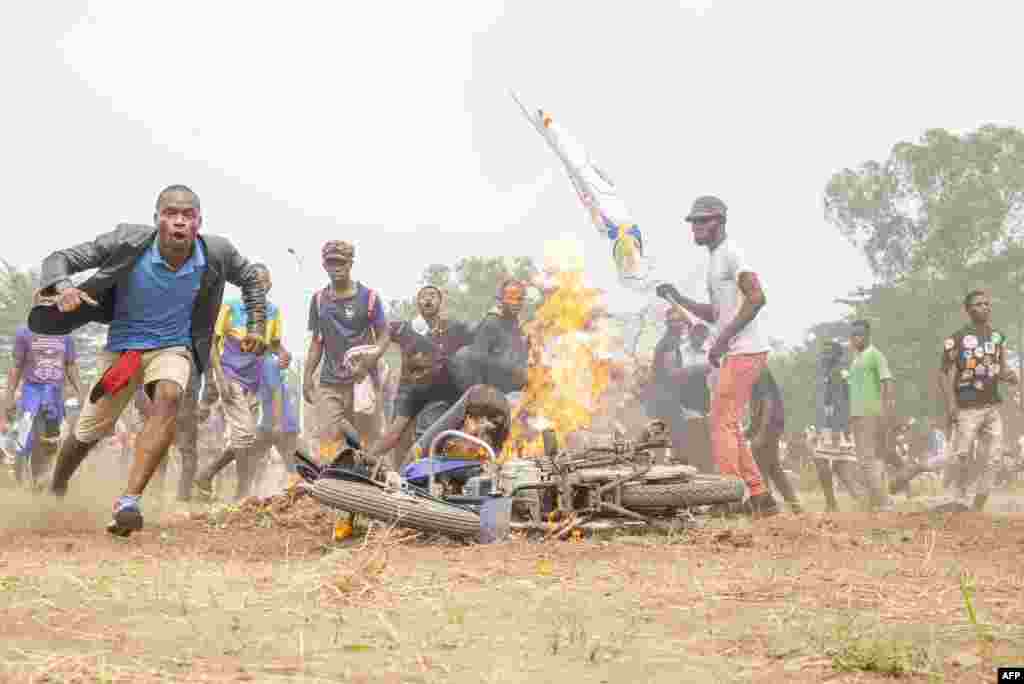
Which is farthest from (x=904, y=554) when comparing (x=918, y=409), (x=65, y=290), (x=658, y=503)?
(x=918, y=409)

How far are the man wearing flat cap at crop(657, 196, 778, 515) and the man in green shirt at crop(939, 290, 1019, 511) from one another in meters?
2.52

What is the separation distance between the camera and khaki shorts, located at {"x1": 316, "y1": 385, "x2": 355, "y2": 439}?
1100 centimetres

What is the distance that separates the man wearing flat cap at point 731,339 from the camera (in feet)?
30.6

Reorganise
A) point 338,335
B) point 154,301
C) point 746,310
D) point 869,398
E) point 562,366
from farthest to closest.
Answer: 1. point 869,398
2. point 338,335
3. point 562,366
4. point 746,310
5. point 154,301

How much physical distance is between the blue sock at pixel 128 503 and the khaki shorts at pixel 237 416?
4.22 m

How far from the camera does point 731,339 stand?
968cm

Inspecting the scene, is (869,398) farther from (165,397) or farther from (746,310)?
(165,397)

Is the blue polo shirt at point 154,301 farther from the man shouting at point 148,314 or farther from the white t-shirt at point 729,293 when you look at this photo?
the white t-shirt at point 729,293

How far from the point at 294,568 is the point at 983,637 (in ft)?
10.1

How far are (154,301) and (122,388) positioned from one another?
59 centimetres

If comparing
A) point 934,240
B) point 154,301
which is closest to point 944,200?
point 934,240

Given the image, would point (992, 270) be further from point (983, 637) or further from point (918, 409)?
point (983, 637)

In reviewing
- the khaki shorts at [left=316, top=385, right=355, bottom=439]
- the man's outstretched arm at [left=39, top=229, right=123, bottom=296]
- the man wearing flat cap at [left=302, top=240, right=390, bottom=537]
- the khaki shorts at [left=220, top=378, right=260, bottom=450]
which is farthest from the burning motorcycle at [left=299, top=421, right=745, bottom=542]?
the khaki shorts at [left=220, top=378, right=260, bottom=450]

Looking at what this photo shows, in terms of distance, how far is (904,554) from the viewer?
631 cm
